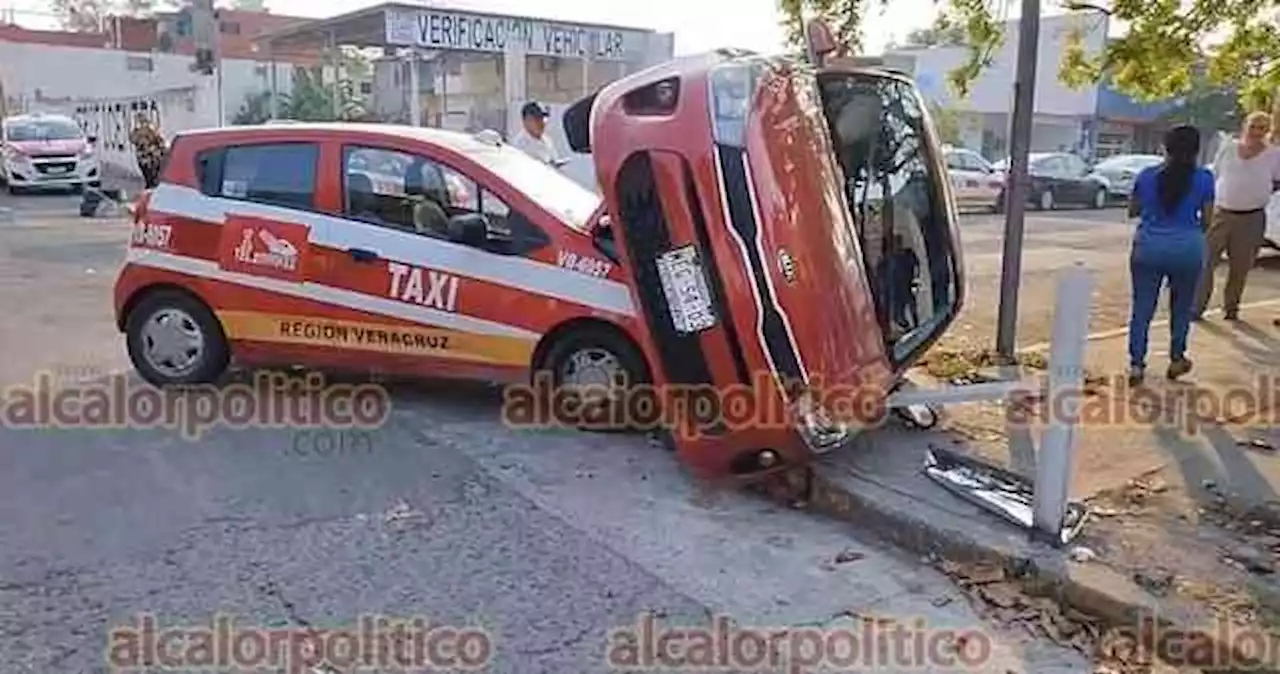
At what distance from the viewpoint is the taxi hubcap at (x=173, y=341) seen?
270 inches

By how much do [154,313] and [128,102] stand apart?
27.5m

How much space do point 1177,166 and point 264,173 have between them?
5.35 metres

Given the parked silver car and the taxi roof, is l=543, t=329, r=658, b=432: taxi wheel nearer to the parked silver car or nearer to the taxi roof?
the taxi roof

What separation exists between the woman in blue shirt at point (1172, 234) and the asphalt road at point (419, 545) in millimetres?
3137

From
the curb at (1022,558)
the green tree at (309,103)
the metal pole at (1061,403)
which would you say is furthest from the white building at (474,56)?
the metal pole at (1061,403)

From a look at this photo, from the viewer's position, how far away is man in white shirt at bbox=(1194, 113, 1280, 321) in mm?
8805

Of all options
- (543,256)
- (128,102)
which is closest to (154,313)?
(543,256)

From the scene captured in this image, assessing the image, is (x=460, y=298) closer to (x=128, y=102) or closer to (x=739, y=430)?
(x=739, y=430)

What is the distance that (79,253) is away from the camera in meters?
14.1

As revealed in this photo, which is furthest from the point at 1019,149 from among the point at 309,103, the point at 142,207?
the point at 309,103

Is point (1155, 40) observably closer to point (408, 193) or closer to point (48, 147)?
point (408, 193)

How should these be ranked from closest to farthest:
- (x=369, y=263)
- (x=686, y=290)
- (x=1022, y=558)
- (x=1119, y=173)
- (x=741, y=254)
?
(x=1022, y=558) < (x=741, y=254) < (x=686, y=290) < (x=369, y=263) < (x=1119, y=173)

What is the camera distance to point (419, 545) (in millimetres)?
4586

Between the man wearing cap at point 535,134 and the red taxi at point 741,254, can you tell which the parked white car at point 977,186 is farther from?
the red taxi at point 741,254
